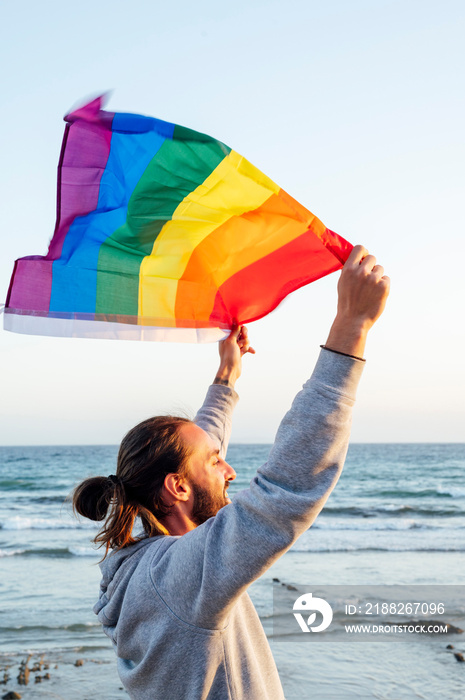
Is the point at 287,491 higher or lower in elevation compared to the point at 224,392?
higher

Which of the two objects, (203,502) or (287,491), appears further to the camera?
(203,502)

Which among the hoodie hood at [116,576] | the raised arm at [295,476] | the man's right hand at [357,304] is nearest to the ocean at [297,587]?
the hoodie hood at [116,576]

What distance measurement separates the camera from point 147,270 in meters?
2.53

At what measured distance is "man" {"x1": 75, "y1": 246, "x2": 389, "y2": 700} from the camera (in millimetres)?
1243

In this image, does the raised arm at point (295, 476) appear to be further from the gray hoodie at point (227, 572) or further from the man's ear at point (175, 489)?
the man's ear at point (175, 489)

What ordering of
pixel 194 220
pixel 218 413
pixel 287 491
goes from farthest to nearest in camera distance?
pixel 218 413 → pixel 194 220 → pixel 287 491

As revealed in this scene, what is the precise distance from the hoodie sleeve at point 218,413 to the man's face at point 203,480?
0.42 meters

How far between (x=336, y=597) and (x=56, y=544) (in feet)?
22.3

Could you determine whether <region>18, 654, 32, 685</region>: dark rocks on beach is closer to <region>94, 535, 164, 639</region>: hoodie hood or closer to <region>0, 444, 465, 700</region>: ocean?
<region>0, 444, 465, 700</region>: ocean

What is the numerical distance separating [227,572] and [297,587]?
27.2 feet

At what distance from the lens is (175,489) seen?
1.87 meters
